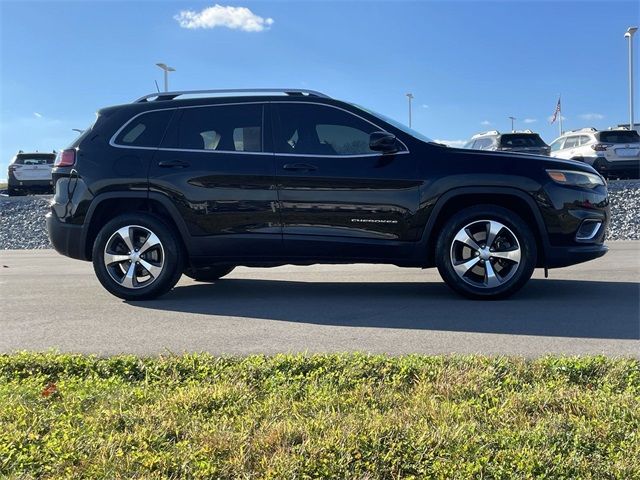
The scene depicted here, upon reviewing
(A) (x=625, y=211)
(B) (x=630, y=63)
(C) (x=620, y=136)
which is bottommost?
(A) (x=625, y=211)

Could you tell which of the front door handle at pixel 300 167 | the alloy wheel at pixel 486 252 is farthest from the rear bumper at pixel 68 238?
the alloy wheel at pixel 486 252

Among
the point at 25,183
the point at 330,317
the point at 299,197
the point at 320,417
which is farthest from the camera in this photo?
the point at 25,183

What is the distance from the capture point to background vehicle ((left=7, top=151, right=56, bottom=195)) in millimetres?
22891

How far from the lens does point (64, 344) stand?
13.8 ft

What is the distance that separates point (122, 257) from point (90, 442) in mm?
3527

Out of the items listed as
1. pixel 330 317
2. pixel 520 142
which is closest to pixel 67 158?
pixel 330 317

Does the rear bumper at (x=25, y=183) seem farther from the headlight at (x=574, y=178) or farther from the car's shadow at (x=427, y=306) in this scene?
the headlight at (x=574, y=178)

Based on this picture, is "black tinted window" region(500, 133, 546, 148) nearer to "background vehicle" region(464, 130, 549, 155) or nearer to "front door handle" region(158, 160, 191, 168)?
"background vehicle" region(464, 130, 549, 155)

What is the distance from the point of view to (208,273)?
713 centimetres

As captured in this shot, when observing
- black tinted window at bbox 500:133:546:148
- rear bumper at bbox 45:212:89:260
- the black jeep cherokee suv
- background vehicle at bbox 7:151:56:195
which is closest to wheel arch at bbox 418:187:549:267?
the black jeep cherokee suv

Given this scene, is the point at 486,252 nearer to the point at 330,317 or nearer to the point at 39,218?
the point at 330,317

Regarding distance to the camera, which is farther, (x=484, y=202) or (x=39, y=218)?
(x=39, y=218)

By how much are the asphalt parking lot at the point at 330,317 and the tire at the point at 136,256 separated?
0.17 meters

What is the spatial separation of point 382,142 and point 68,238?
10.5ft
